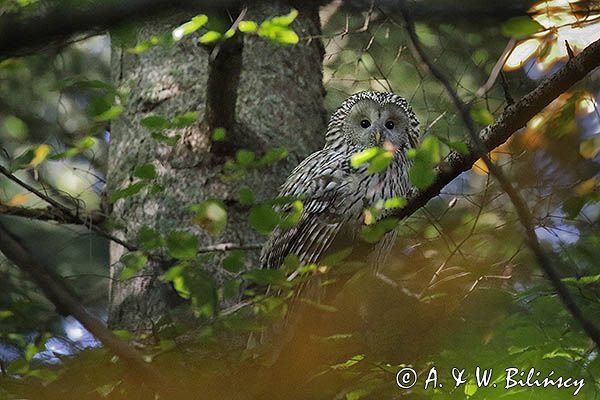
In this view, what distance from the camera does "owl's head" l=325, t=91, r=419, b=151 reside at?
4266mm

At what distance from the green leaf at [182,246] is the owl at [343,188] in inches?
31.2

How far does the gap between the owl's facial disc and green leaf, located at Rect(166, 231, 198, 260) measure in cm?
179

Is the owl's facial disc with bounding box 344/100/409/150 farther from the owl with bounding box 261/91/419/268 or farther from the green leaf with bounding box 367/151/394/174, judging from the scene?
the green leaf with bounding box 367/151/394/174

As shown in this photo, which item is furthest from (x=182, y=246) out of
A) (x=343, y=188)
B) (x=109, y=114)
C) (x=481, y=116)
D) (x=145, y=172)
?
(x=343, y=188)

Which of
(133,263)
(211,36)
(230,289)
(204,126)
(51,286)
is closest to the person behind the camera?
(51,286)

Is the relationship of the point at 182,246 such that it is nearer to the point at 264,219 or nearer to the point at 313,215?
the point at 264,219

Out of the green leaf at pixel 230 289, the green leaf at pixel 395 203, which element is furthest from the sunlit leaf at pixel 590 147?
the green leaf at pixel 230 289

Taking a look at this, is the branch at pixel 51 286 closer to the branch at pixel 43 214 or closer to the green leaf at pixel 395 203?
the green leaf at pixel 395 203

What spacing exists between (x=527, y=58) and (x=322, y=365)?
1.21 m

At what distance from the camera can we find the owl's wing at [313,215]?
363cm

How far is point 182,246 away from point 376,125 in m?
1.89

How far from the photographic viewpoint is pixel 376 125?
4.27 m

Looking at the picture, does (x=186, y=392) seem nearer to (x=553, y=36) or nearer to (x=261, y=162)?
(x=261, y=162)

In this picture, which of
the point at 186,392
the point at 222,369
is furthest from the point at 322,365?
the point at 186,392
